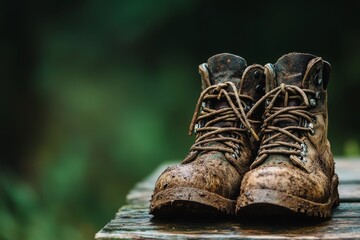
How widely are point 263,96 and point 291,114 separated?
0.11 m

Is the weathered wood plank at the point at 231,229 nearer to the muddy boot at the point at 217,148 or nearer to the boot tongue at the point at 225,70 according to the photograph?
the muddy boot at the point at 217,148

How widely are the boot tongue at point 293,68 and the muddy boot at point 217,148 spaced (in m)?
0.10

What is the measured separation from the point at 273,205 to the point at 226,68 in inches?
22.2

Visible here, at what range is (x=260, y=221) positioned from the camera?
1706 mm

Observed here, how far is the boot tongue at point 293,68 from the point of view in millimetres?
1922

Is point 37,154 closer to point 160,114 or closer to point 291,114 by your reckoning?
point 160,114

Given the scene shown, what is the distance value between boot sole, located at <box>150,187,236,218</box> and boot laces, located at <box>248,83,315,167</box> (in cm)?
17

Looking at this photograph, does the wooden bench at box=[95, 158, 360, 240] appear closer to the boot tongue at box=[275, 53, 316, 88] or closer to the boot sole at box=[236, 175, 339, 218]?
the boot sole at box=[236, 175, 339, 218]

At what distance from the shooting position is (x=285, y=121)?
190 cm

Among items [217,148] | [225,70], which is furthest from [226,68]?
[217,148]

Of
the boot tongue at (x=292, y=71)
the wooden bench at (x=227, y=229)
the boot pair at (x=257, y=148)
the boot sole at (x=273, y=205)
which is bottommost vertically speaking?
the wooden bench at (x=227, y=229)

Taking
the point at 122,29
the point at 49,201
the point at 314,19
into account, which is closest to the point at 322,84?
the point at 49,201

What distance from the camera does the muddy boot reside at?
5.59 ft

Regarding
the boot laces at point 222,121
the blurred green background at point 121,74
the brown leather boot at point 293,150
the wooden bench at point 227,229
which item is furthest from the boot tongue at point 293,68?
the blurred green background at point 121,74
